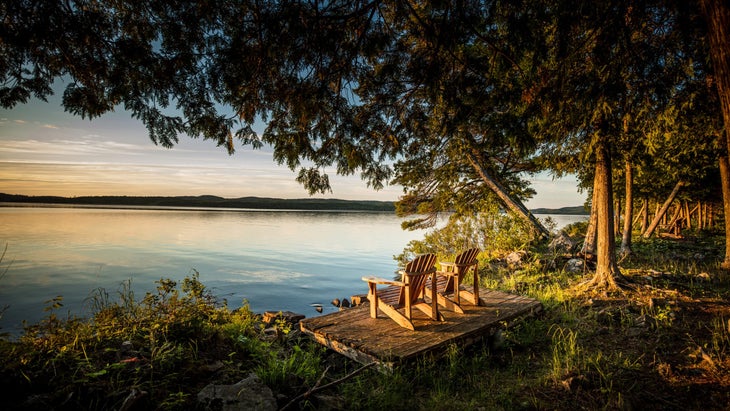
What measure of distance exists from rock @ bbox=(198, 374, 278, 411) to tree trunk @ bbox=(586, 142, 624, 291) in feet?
22.7

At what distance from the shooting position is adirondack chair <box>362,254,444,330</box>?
15.2 feet

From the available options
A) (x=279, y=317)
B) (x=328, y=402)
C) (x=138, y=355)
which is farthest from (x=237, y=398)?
(x=279, y=317)

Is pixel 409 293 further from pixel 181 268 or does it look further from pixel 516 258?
pixel 181 268

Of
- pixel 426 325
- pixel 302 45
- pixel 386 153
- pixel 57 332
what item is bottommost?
pixel 426 325

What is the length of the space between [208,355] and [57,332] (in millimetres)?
1542

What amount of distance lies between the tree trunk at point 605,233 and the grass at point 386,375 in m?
1.21

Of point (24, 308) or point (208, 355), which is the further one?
point (24, 308)

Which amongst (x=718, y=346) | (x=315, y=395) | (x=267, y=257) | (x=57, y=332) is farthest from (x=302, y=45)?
(x=267, y=257)

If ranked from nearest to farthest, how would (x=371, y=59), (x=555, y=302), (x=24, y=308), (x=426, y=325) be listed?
(x=371, y=59), (x=426, y=325), (x=555, y=302), (x=24, y=308)

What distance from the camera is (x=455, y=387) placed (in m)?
3.73

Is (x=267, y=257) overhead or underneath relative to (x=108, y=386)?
underneath

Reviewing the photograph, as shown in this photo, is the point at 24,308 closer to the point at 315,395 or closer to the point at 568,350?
the point at 315,395

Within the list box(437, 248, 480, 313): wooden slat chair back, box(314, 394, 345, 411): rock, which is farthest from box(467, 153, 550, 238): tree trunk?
box(314, 394, 345, 411): rock

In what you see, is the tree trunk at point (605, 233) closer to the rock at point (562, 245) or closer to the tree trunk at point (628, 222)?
the rock at point (562, 245)
